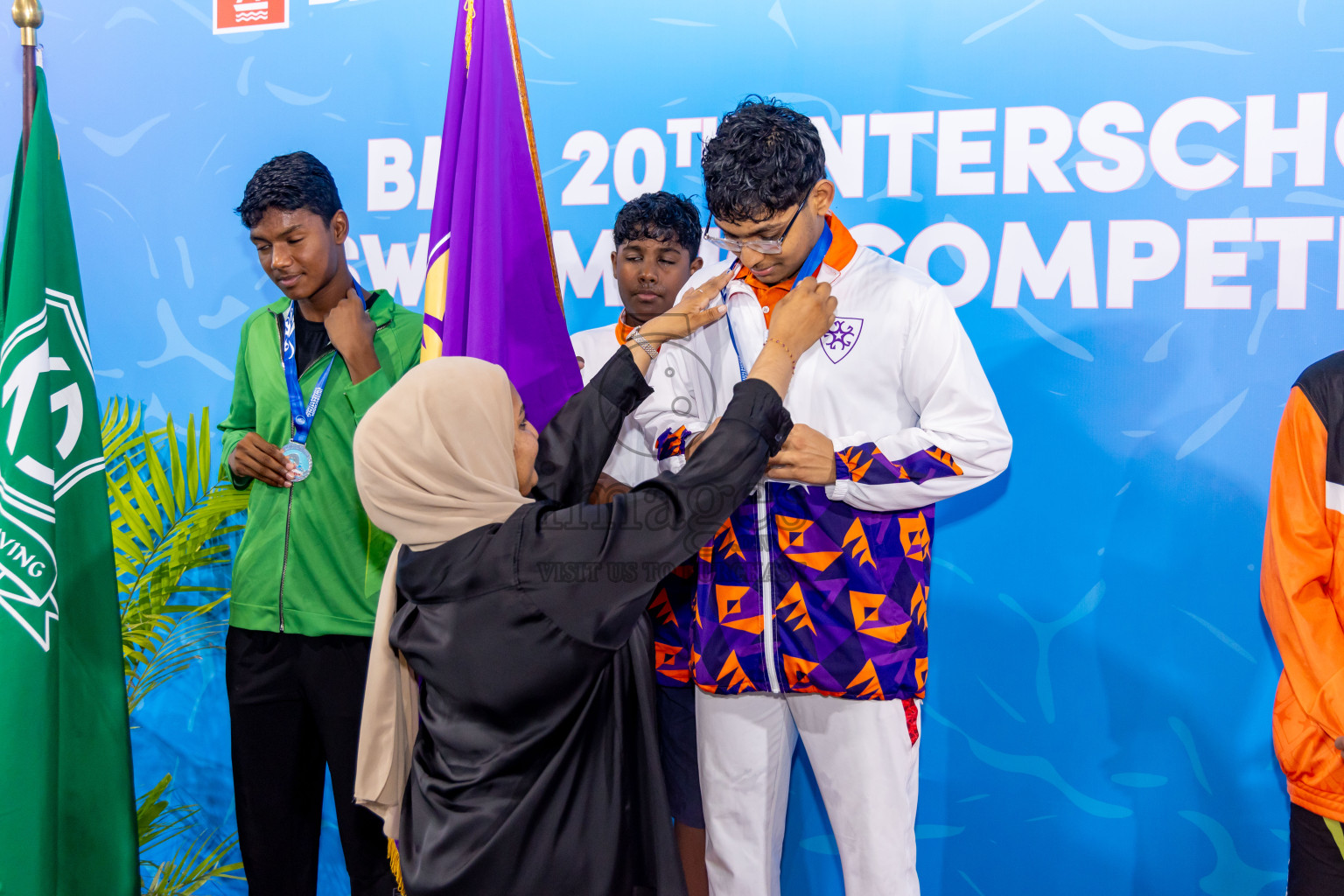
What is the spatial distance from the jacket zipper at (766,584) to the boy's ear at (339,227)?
126 centimetres

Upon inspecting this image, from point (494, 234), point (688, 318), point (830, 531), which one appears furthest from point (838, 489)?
point (494, 234)

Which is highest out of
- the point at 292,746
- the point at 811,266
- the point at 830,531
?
the point at 811,266

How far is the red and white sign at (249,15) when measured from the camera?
2.77 meters

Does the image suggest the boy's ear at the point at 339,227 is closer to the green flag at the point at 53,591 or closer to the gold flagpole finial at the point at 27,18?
the green flag at the point at 53,591

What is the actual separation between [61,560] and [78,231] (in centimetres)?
153

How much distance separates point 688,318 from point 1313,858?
142 cm

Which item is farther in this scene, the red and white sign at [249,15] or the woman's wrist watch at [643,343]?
the red and white sign at [249,15]

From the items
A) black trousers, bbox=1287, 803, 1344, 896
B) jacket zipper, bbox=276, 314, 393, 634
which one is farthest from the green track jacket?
black trousers, bbox=1287, 803, 1344, 896

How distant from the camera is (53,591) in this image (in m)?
1.90

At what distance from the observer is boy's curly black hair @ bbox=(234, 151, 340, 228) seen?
2191 mm

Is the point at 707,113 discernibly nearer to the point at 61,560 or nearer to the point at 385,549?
the point at 385,549

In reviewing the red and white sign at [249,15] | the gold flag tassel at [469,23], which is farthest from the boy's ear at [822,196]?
the red and white sign at [249,15]

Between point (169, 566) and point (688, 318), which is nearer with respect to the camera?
point (688, 318)

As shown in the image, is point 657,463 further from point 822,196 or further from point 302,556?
point 302,556
